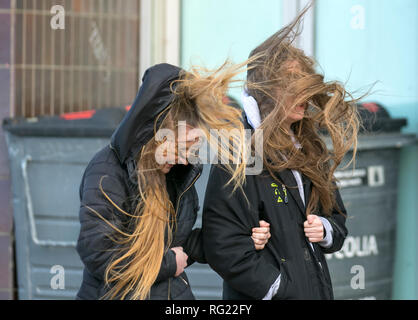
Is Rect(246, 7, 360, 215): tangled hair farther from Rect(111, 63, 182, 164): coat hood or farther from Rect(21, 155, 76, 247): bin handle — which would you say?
Rect(21, 155, 76, 247): bin handle

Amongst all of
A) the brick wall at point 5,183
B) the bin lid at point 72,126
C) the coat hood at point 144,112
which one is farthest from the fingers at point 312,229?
the brick wall at point 5,183

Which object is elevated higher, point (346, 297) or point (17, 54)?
point (17, 54)

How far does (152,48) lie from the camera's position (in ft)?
12.8

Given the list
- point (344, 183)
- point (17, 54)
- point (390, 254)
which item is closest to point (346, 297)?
point (390, 254)

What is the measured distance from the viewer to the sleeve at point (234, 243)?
2049 mm

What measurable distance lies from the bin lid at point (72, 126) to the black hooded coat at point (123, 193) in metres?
1.26

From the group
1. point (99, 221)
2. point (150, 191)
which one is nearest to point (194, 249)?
point (150, 191)

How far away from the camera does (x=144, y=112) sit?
2.01 metres

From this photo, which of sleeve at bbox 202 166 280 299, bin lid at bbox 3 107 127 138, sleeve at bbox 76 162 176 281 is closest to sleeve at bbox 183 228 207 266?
sleeve at bbox 202 166 280 299

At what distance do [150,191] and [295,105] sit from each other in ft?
1.91

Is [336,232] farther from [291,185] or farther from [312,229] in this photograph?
[291,185]

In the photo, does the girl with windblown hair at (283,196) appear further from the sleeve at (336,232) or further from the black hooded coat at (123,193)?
the black hooded coat at (123,193)
